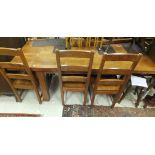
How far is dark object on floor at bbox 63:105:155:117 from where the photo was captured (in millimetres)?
1811

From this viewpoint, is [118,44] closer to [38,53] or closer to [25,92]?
[38,53]

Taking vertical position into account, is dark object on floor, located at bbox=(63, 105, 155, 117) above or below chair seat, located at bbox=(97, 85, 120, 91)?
below

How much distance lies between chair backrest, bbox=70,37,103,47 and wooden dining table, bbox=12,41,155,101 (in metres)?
0.21

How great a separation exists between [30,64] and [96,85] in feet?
2.60

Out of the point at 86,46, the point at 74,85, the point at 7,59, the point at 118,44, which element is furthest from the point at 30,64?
the point at 118,44

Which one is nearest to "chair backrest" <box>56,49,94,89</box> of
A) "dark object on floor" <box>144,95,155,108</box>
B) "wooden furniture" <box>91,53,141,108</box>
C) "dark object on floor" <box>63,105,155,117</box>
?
"wooden furniture" <box>91,53,141,108</box>

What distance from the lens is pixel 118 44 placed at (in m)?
1.95

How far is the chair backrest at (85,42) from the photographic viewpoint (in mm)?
1804

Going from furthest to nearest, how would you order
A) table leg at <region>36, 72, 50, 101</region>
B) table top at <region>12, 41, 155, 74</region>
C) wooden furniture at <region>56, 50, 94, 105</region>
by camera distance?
table leg at <region>36, 72, 50, 101</region> → table top at <region>12, 41, 155, 74</region> → wooden furniture at <region>56, 50, 94, 105</region>

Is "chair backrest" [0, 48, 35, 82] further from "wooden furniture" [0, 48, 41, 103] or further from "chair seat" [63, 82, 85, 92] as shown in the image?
"chair seat" [63, 82, 85, 92]

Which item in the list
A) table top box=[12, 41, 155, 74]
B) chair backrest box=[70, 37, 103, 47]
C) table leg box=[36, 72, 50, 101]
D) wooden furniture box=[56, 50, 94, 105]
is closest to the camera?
wooden furniture box=[56, 50, 94, 105]

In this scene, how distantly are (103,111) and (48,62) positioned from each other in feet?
3.33

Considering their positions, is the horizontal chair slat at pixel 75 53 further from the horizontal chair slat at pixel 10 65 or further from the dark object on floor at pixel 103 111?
the dark object on floor at pixel 103 111

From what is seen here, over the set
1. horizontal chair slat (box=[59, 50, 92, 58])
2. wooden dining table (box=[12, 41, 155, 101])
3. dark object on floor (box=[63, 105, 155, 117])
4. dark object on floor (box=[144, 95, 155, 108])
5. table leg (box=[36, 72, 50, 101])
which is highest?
horizontal chair slat (box=[59, 50, 92, 58])
